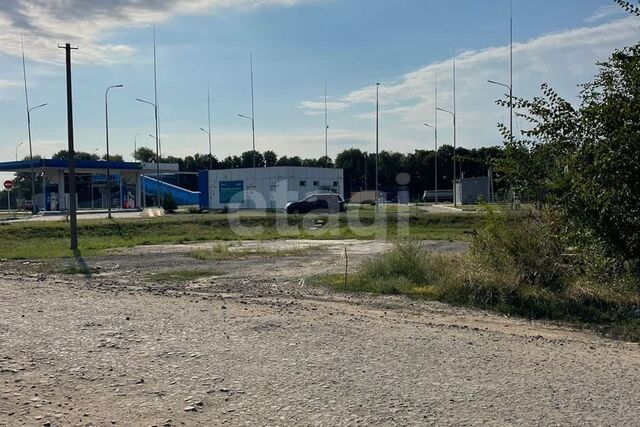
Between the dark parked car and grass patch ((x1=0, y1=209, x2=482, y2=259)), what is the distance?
17.4ft

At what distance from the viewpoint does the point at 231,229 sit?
39469mm

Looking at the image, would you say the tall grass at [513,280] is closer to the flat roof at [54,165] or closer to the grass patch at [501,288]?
the grass patch at [501,288]

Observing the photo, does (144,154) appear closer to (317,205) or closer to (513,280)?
(317,205)

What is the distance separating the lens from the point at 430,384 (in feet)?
20.4

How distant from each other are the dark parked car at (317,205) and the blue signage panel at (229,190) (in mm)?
17696

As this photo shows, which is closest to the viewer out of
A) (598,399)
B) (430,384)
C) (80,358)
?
(598,399)

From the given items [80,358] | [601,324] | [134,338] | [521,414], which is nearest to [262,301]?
[134,338]

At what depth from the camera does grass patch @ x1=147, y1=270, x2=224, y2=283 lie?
15.7m

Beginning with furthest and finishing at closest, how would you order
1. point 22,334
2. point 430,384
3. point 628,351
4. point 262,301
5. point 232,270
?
point 232,270 < point 262,301 < point 22,334 < point 628,351 < point 430,384

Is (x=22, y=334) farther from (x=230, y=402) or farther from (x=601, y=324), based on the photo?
(x=601, y=324)

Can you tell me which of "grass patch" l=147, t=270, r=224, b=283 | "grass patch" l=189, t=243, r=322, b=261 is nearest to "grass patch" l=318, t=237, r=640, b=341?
"grass patch" l=147, t=270, r=224, b=283

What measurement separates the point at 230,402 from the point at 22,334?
4.53 metres

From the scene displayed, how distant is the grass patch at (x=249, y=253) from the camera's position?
846 inches

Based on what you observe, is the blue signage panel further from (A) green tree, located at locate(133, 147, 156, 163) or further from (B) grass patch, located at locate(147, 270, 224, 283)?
(A) green tree, located at locate(133, 147, 156, 163)
